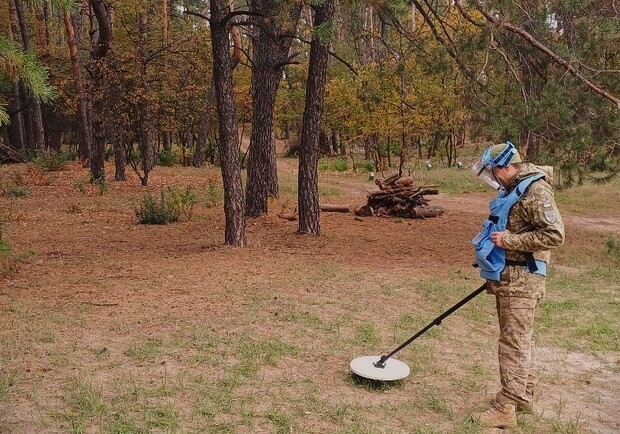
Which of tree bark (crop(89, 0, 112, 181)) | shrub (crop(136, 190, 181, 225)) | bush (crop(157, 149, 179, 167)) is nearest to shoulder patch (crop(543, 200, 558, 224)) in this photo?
shrub (crop(136, 190, 181, 225))

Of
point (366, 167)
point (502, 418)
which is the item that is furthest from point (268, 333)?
point (366, 167)

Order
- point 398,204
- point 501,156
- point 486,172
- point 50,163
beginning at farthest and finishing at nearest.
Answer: point 50,163
point 398,204
point 486,172
point 501,156

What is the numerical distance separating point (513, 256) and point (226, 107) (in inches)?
209

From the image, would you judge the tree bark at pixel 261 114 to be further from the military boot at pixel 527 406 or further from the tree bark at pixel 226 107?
the military boot at pixel 527 406

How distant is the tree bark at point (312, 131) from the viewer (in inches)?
371

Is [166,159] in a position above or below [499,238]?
above

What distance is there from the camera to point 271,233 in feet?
33.7

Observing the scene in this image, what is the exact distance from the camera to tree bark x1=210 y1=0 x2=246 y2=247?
26.6ft

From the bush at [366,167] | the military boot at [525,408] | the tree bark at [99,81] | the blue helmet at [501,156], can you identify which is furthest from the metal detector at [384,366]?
the bush at [366,167]

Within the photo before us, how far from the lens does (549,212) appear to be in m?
3.70

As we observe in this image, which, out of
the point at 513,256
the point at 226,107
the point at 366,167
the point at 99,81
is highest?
the point at 99,81

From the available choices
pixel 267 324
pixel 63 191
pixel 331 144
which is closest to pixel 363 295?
pixel 267 324

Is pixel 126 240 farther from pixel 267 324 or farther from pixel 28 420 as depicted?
pixel 28 420

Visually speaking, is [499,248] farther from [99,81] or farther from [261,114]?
[99,81]
